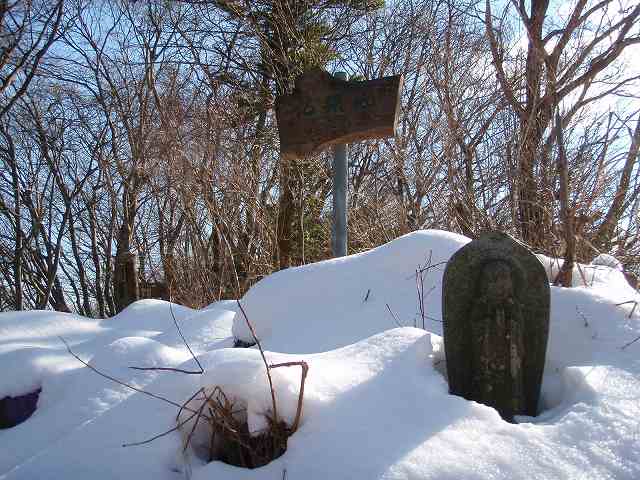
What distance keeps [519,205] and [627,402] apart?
272 cm

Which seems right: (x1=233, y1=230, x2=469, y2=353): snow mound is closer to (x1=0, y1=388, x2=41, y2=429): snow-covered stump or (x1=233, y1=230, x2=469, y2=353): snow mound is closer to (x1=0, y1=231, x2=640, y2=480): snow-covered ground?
(x1=0, y1=231, x2=640, y2=480): snow-covered ground

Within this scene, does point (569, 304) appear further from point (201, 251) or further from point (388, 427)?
point (201, 251)

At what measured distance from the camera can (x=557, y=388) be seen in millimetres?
1728

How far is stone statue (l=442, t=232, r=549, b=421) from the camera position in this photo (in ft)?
5.45

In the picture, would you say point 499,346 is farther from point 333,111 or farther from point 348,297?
point 333,111

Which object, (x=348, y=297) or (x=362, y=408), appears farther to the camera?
(x=348, y=297)

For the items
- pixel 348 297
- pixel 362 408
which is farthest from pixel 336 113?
pixel 362 408

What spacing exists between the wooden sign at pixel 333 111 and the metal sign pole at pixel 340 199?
0.67ft

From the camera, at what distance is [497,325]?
167cm

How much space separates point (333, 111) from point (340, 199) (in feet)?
2.09

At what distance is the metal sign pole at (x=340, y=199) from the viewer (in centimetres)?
364

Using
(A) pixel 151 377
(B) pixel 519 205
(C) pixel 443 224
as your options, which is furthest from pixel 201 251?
(A) pixel 151 377

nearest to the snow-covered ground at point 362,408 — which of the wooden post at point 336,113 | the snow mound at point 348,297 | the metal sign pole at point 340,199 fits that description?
the snow mound at point 348,297

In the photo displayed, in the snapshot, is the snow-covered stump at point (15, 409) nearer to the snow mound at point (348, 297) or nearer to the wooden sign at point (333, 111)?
the snow mound at point (348, 297)
